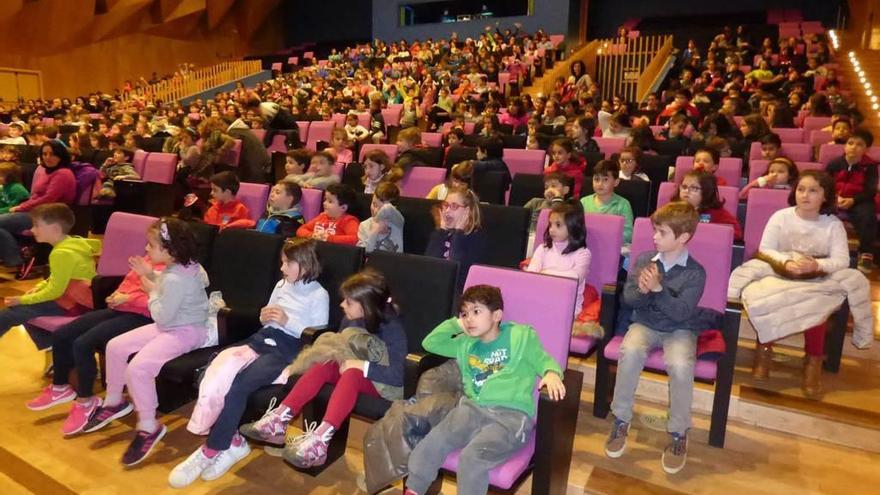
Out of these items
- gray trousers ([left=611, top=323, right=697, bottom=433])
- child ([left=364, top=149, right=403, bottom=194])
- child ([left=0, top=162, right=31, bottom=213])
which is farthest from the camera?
child ([left=0, top=162, right=31, bottom=213])

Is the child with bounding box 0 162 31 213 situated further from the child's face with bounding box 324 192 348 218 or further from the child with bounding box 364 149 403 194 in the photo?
the child's face with bounding box 324 192 348 218

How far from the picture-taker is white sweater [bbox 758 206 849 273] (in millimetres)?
2576

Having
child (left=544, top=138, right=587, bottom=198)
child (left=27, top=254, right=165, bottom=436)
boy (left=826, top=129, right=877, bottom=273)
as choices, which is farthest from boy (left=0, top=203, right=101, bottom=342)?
boy (left=826, top=129, right=877, bottom=273)

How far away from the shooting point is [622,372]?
2.23 meters

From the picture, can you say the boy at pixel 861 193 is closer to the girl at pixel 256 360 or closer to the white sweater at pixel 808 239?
the white sweater at pixel 808 239

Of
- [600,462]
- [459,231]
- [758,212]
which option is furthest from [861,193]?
[600,462]

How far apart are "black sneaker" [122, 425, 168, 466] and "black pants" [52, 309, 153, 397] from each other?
1.21 ft

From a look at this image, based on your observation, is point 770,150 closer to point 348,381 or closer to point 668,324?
point 668,324

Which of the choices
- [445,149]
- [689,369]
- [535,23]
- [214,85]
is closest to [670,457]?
[689,369]

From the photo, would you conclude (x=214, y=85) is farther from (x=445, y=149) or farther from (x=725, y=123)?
(x=725, y=123)

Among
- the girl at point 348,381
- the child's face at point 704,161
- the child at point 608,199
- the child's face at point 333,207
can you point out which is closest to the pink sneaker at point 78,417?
the girl at point 348,381

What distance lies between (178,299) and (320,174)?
1935mm

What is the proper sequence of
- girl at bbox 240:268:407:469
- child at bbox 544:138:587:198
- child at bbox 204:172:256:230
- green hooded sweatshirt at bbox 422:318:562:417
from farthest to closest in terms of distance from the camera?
child at bbox 544:138:587:198, child at bbox 204:172:256:230, girl at bbox 240:268:407:469, green hooded sweatshirt at bbox 422:318:562:417

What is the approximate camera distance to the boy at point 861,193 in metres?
3.73
